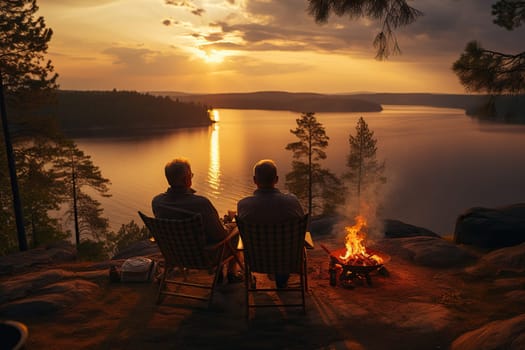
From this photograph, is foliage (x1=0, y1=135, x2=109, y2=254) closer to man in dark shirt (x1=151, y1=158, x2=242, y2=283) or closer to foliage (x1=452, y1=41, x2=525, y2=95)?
man in dark shirt (x1=151, y1=158, x2=242, y2=283)

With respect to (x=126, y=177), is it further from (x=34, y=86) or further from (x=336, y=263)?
(x=336, y=263)

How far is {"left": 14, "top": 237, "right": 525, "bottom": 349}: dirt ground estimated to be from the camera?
166 inches

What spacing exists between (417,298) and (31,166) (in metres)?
16.1

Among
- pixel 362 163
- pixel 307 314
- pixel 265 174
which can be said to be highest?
pixel 265 174

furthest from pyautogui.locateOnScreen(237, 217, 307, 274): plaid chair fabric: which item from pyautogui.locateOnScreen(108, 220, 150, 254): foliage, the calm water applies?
the calm water

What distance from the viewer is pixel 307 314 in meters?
4.91

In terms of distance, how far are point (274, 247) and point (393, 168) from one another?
5955 cm

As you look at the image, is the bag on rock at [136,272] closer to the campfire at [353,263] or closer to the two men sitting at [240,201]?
the two men sitting at [240,201]

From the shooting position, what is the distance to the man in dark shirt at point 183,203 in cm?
500

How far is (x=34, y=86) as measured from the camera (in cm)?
1546

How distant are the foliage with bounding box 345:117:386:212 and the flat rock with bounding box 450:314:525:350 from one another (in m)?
29.9

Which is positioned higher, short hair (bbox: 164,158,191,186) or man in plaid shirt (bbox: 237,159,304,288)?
short hair (bbox: 164,158,191,186)

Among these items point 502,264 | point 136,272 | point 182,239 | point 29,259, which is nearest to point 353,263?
point 182,239

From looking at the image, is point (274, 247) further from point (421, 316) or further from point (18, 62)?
point (18, 62)
